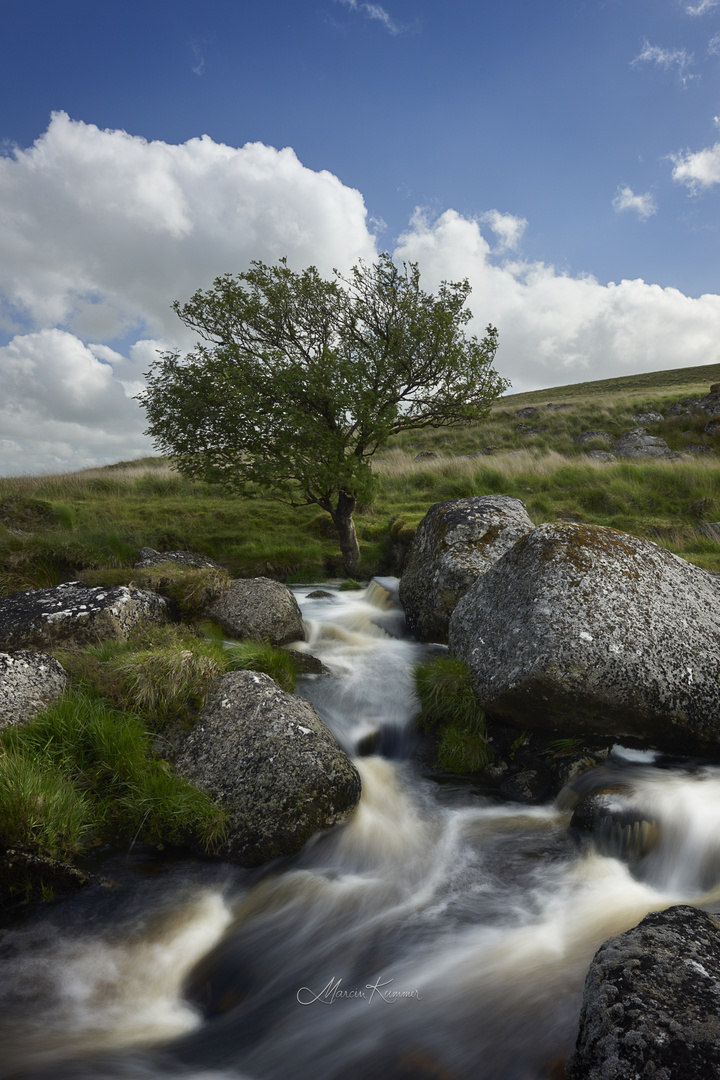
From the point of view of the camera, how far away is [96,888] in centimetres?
515

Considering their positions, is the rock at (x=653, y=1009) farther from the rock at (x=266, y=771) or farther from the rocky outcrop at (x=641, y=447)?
the rocky outcrop at (x=641, y=447)

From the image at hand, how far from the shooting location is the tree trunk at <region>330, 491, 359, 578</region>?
619 inches

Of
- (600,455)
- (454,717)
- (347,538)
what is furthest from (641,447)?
(454,717)

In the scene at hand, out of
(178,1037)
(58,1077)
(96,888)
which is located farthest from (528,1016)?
(96,888)

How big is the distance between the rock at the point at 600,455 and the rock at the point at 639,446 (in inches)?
16.5

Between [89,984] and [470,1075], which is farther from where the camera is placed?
[89,984]

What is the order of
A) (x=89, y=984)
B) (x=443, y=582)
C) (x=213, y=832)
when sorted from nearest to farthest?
(x=89, y=984) → (x=213, y=832) → (x=443, y=582)

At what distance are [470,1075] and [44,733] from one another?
5.40 m

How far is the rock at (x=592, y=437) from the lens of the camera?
33022 millimetres

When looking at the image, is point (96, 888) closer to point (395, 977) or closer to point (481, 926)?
point (395, 977)

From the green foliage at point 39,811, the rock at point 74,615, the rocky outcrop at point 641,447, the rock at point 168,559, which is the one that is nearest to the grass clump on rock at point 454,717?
the green foliage at point 39,811

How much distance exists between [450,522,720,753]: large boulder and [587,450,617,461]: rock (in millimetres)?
21848

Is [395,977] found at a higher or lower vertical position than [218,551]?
lower
